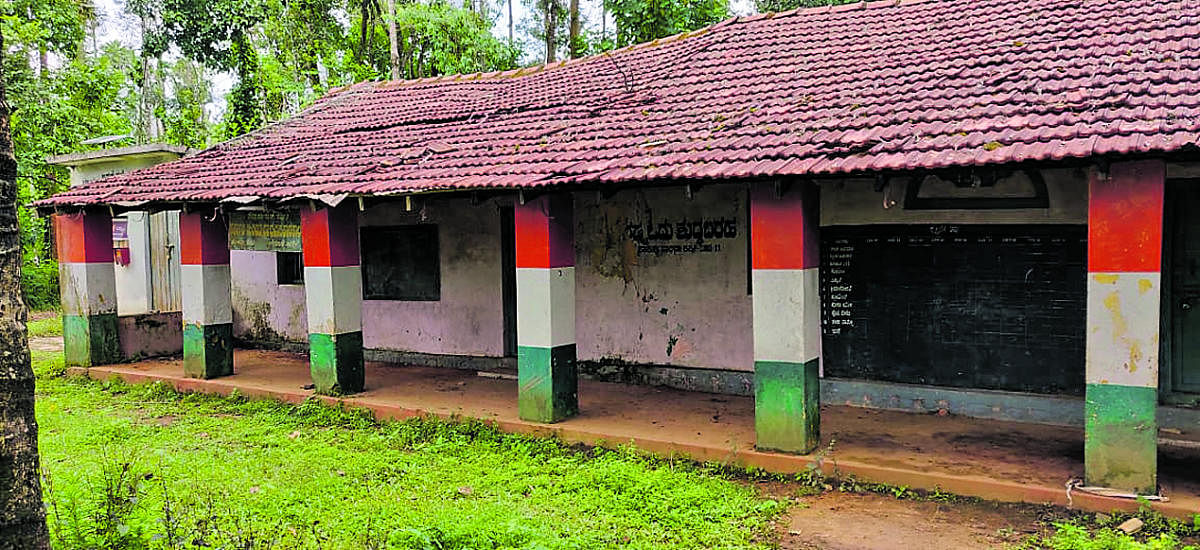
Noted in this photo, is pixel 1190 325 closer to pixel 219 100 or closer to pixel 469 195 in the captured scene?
pixel 469 195

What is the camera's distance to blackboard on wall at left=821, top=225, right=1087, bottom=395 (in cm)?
733

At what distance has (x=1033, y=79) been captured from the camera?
22.1ft

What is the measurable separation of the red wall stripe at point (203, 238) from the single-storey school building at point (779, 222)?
0.03 metres

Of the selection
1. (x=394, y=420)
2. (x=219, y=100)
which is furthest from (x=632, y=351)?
(x=219, y=100)

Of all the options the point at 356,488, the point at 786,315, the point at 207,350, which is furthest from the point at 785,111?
the point at 207,350

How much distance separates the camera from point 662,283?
938cm

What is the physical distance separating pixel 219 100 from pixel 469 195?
31634mm

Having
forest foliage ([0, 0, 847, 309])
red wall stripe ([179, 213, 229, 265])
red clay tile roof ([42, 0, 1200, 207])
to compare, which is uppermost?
forest foliage ([0, 0, 847, 309])

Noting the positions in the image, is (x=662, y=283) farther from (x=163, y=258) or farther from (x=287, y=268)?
(x=163, y=258)

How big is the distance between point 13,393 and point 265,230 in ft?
22.1

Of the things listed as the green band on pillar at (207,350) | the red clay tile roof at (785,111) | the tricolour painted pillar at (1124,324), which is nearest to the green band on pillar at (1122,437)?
the tricolour painted pillar at (1124,324)

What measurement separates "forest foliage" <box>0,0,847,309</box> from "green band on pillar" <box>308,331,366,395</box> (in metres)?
11.1

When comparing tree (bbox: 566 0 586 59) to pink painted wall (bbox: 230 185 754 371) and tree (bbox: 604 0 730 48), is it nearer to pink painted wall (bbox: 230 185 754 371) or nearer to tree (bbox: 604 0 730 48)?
tree (bbox: 604 0 730 48)

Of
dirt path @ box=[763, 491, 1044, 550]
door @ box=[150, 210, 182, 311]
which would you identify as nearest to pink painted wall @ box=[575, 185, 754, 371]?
dirt path @ box=[763, 491, 1044, 550]
